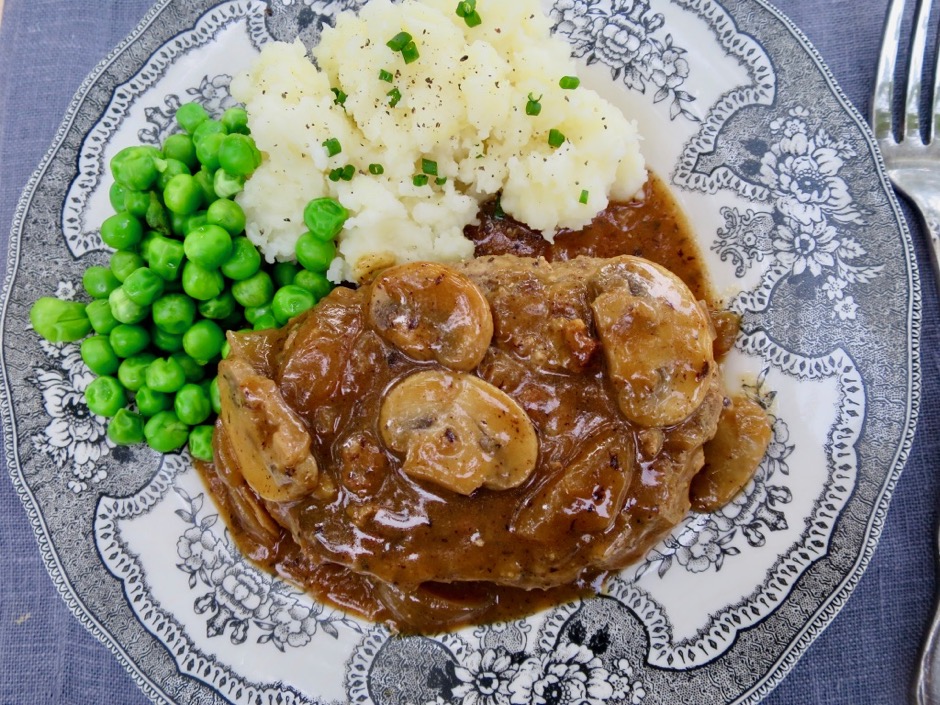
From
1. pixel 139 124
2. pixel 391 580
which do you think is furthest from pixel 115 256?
pixel 391 580

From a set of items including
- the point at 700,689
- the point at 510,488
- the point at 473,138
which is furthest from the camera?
the point at 473,138

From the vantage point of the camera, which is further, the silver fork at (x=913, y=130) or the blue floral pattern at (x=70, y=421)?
the silver fork at (x=913, y=130)

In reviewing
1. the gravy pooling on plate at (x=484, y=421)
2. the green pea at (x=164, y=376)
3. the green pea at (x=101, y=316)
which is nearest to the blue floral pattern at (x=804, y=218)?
the gravy pooling on plate at (x=484, y=421)

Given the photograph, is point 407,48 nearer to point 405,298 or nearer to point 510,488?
point 405,298

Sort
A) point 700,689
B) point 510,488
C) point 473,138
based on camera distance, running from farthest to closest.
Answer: point 473,138 < point 700,689 < point 510,488

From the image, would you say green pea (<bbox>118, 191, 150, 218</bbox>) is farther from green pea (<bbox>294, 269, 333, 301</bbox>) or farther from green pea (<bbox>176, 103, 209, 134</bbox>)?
green pea (<bbox>294, 269, 333, 301</bbox>)

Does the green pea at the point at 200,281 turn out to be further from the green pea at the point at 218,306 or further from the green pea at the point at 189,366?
the green pea at the point at 189,366

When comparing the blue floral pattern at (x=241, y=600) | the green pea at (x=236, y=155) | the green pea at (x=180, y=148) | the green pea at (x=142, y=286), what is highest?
the green pea at (x=236, y=155)
